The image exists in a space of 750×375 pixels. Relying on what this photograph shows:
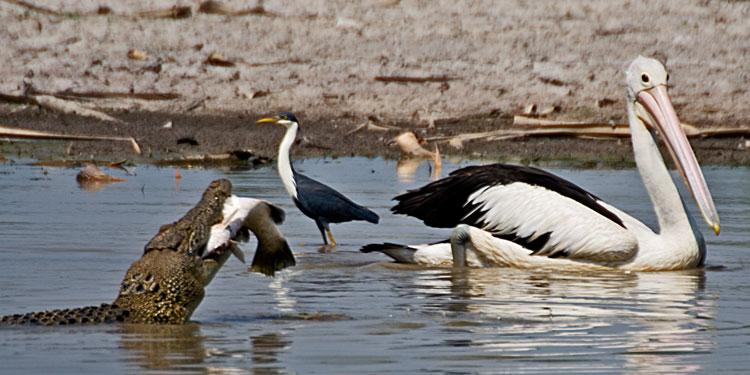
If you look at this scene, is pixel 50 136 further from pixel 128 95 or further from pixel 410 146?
pixel 410 146

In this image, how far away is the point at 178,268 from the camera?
19.9 ft

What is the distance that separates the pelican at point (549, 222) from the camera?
28.1 ft

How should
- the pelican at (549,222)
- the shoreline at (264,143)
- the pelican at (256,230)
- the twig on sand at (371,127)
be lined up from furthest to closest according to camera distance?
the twig on sand at (371,127)
the shoreline at (264,143)
the pelican at (549,222)
the pelican at (256,230)

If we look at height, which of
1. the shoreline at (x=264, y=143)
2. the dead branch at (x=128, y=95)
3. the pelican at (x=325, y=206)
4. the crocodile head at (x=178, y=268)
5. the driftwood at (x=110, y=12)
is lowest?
the shoreline at (x=264, y=143)

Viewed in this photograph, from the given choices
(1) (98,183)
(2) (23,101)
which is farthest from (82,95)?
(1) (98,183)

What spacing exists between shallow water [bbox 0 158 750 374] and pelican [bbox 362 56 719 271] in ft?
0.52

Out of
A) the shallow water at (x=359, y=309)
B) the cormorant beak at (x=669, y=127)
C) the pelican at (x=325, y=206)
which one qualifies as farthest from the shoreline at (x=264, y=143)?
the cormorant beak at (x=669, y=127)

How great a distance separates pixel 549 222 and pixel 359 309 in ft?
6.71

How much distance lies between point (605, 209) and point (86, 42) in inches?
365

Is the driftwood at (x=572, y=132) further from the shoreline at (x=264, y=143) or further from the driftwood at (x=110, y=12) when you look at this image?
the driftwood at (x=110, y=12)

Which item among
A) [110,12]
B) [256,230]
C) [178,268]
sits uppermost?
[110,12]

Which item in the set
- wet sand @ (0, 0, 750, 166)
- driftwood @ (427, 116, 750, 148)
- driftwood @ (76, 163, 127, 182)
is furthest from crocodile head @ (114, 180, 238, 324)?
wet sand @ (0, 0, 750, 166)

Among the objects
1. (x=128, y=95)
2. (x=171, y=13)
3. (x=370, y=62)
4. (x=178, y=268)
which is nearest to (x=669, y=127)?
(x=178, y=268)

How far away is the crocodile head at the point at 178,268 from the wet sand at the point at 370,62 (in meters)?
8.72
